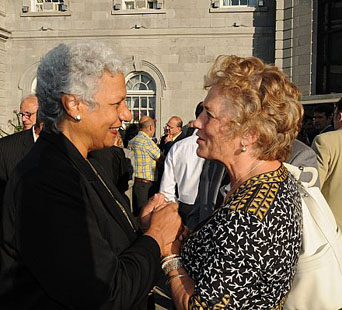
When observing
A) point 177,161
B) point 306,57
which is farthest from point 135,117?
point 177,161

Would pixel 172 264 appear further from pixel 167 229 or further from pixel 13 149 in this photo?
pixel 13 149

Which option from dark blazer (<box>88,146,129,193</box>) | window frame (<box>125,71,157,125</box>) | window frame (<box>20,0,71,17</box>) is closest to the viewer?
dark blazer (<box>88,146,129,193</box>)

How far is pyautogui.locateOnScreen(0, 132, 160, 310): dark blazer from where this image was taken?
1.76m

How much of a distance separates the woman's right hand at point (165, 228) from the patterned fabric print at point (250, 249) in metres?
0.14

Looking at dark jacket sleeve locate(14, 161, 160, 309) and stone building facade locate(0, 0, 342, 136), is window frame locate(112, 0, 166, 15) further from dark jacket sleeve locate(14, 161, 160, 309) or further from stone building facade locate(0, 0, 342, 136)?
dark jacket sleeve locate(14, 161, 160, 309)

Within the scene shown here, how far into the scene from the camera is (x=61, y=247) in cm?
175

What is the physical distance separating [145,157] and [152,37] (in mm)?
10734

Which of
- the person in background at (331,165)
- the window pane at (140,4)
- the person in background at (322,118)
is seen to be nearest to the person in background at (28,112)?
the person in background at (331,165)

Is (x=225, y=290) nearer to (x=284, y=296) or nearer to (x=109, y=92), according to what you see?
(x=284, y=296)

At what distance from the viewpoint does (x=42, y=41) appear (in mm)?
18703

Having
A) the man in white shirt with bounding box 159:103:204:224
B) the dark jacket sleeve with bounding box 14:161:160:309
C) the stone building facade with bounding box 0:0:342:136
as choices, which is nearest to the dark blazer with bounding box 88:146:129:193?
the man in white shirt with bounding box 159:103:204:224

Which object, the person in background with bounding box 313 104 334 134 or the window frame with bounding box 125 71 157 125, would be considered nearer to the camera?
the person in background with bounding box 313 104 334 134

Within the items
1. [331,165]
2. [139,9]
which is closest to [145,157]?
[331,165]

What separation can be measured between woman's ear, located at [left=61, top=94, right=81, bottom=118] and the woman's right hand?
577 mm
